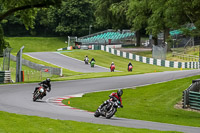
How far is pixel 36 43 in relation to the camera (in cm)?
9775

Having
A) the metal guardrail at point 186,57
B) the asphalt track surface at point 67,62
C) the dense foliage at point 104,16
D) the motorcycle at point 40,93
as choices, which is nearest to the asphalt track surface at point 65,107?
the motorcycle at point 40,93

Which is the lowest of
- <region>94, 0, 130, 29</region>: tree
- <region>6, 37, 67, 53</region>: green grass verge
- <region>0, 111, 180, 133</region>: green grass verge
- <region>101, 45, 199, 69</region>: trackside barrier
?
<region>101, 45, 199, 69</region>: trackside barrier

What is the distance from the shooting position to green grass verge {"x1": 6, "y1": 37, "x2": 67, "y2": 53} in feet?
310

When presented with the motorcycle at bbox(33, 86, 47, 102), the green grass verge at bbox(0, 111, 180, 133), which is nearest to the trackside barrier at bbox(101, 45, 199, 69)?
the motorcycle at bbox(33, 86, 47, 102)

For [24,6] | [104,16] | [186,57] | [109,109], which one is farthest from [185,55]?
[109,109]

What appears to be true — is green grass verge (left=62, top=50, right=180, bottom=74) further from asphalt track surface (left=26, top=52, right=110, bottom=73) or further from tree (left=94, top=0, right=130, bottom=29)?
tree (left=94, top=0, right=130, bottom=29)

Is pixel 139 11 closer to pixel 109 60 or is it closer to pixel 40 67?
pixel 109 60

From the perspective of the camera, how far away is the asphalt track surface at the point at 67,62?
5397 centimetres

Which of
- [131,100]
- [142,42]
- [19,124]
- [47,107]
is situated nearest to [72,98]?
[131,100]

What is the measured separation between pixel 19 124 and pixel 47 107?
7.50 m

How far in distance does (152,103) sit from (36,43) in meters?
75.9

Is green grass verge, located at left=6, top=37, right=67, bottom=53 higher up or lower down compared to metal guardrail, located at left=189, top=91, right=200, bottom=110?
higher up

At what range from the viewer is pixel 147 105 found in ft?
76.5

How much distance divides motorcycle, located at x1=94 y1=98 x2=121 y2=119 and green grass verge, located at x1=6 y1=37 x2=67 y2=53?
76781 mm
